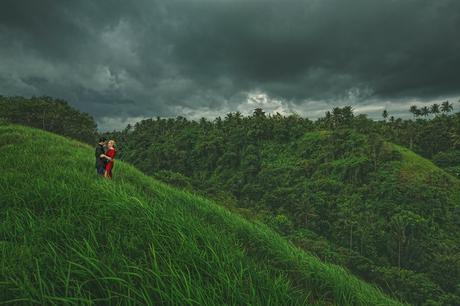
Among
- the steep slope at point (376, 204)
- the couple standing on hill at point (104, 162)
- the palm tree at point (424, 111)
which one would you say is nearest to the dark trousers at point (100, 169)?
the couple standing on hill at point (104, 162)

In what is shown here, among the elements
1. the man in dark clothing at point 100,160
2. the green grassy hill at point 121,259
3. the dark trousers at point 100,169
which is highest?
the man in dark clothing at point 100,160

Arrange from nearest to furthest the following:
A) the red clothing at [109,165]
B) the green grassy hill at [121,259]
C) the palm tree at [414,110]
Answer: the green grassy hill at [121,259]
the red clothing at [109,165]
the palm tree at [414,110]

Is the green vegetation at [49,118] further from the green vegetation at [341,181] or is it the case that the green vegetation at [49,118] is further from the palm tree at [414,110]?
the palm tree at [414,110]

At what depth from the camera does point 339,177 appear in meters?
60.3

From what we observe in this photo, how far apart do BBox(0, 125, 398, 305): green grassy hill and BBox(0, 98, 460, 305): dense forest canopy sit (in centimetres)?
2071

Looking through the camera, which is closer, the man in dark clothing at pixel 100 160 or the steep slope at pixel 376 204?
the man in dark clothing at pixel 100 160

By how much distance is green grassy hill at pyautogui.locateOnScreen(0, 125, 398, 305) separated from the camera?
2.08 metres

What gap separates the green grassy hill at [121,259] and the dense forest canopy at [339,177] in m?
20.7

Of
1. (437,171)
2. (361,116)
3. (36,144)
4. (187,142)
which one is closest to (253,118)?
(187,142)

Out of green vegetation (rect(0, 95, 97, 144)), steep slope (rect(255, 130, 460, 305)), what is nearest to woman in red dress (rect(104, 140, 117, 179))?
steep slope (rect(255, 130, 460, 305))

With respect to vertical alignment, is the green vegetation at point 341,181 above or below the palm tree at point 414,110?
below

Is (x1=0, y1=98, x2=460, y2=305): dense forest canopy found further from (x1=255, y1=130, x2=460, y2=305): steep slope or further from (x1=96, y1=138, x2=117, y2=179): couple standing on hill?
(x1=96, y1=138, x2=117, y2=179): couple standing on hill

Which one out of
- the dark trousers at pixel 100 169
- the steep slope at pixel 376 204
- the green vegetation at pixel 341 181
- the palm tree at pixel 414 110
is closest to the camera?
the dark trousers at pixel 100 169

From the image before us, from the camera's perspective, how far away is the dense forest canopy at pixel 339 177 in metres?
37.7
